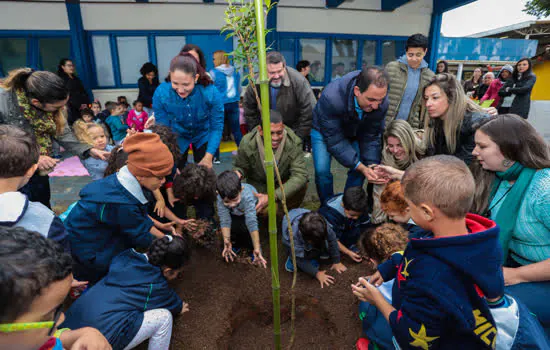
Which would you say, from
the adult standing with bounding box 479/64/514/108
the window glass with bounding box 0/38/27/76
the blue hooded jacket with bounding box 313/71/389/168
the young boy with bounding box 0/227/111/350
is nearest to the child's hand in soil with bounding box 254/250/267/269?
the blue hooded jacket with bounding box 313/71/389/168

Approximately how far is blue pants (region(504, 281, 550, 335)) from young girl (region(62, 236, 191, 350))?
1954 millimetres

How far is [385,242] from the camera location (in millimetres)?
2080

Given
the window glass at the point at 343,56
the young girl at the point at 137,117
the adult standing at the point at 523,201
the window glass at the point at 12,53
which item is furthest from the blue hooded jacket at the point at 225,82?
the window glass at the point at 12,53

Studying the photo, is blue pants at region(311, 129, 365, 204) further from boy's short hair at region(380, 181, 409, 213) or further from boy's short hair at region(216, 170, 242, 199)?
boy's short hair at region(216, 170, 242, 199)

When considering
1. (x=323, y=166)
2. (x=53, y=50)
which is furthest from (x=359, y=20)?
(x=53, y=50)

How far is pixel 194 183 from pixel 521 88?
6402 mm

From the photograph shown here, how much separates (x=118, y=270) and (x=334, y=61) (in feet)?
26.8

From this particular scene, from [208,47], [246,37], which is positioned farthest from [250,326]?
[208,47]

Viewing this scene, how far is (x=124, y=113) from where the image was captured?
684 centimetres

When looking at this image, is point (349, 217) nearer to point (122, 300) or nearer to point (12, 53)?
point (122, 300)

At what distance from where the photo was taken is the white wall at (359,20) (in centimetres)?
765

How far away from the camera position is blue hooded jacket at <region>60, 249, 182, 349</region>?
155cm

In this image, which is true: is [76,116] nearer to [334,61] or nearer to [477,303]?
[334,61]

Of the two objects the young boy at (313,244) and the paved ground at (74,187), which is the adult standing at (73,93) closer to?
the paved ground at (74,187)
